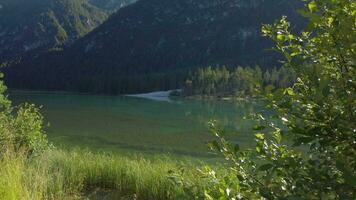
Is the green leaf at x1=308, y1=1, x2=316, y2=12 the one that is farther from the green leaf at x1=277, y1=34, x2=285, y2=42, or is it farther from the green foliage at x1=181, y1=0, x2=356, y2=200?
the green leaf at x1=277, y1=34, x2=285, y2=42

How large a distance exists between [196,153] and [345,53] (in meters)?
31.2

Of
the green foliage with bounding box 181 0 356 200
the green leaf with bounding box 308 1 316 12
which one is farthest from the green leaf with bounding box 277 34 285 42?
the green leaf with bounding box 308 1 316 12

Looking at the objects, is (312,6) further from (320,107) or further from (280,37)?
(320,107)

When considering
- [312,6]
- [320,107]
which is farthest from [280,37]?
[320,107]

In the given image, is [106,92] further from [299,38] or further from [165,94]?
[299,38]

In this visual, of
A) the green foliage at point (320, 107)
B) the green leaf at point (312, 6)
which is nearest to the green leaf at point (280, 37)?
the green foliage at point (320, 107)

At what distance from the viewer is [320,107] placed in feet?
7.70

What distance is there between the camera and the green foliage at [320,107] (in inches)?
91.4

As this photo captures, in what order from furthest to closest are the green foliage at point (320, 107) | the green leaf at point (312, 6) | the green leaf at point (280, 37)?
the green leaf at point (280, 37) → the green leaf at point (312, 6) → the green foliage at point (320, 107)

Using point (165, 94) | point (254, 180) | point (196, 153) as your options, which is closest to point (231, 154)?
point (254, 180)

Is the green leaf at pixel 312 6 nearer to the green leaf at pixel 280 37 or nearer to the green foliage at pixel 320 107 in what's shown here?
the green foliage at pixel 320 107

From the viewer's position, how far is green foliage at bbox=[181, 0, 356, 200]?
232cm

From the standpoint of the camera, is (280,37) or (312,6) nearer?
(312,6)

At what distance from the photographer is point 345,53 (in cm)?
241
